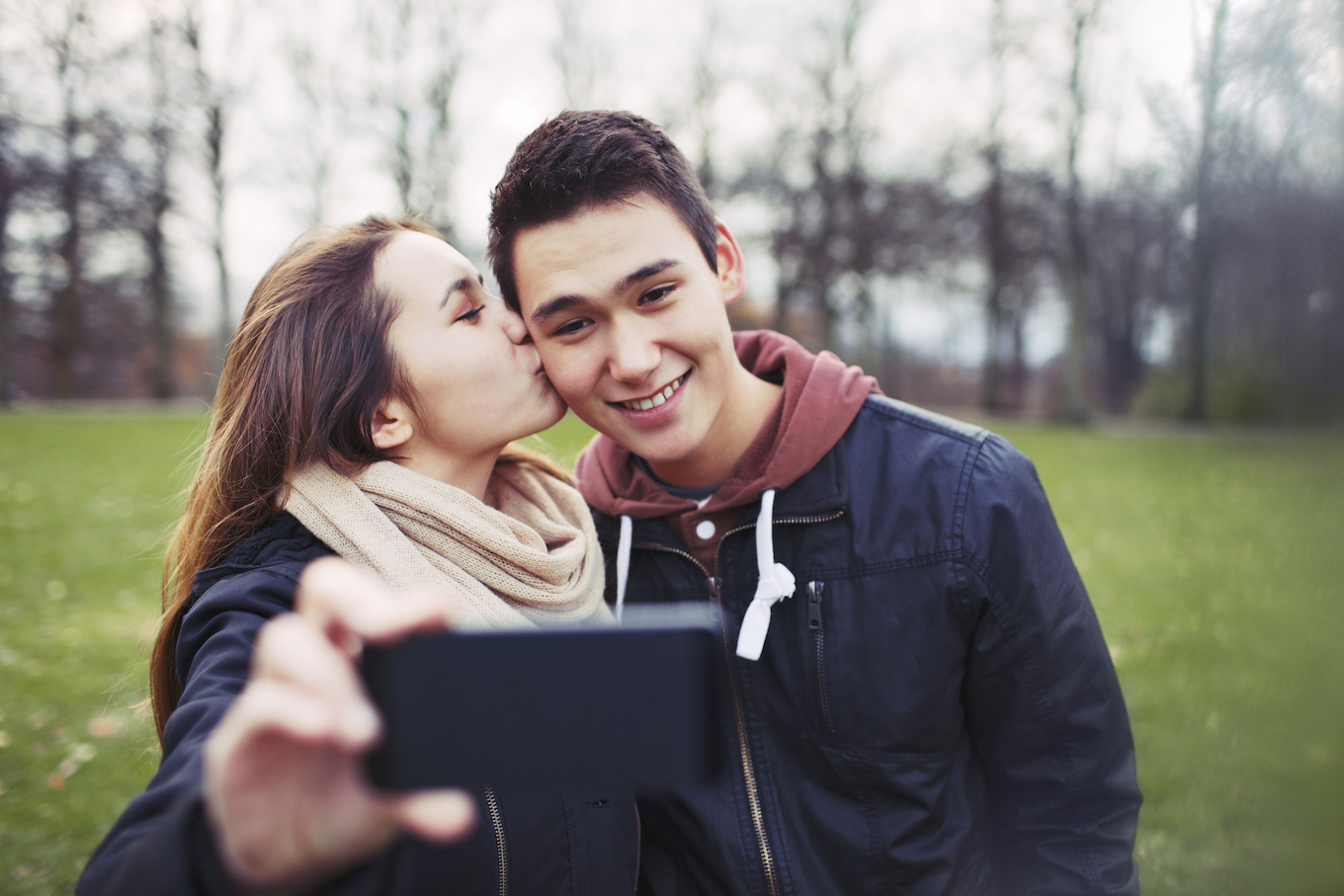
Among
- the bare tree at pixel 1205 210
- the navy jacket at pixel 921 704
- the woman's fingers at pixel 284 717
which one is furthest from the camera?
the navy jacket at pixel 921 704

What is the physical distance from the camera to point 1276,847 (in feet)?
3.28

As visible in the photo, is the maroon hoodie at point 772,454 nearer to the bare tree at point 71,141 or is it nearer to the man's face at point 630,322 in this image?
the man's face at point 630,322

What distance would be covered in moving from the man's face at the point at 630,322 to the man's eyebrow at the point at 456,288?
0.17 meters

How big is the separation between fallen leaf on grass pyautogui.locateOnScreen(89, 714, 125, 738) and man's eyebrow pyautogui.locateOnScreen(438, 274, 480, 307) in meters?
3.97

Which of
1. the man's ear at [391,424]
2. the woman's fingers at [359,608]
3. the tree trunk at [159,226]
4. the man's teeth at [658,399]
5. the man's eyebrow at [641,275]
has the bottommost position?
the woman's fingers at [359,608]

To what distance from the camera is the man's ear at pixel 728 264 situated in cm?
251

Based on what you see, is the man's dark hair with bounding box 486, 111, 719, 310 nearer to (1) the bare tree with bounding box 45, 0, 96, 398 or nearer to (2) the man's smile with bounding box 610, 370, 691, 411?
(2) the man's smile with bounding box 610, 370, 691, 411

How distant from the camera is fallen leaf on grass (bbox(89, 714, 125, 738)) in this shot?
4.38 meters

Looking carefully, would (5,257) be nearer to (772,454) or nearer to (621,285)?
(621,285)

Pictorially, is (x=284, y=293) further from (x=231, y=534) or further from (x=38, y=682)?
(x=38, y=682)

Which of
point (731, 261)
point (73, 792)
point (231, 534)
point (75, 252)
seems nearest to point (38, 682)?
point (73, 792)

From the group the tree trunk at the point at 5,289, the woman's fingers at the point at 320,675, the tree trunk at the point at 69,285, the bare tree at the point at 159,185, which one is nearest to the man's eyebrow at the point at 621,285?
the woman's fingers at the point at 320,675

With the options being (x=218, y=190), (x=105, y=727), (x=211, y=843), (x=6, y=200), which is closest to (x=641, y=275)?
(x=211, y=843)

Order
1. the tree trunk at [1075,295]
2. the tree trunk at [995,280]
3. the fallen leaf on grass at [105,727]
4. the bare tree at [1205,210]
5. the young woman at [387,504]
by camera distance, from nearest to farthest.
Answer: the bare tree at [1205,210] < the young woman at [387,504] < the fallen leaf on grass at [105,727] < the tree trunk at [1075,295] < the tree trunk at [995,280]
